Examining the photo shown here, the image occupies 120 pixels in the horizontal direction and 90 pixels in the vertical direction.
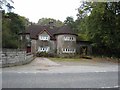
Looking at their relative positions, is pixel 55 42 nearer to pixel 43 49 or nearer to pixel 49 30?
pixel 43 49

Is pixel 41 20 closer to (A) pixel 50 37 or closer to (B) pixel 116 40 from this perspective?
(A) pixel 50 37

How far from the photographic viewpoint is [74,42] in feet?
214

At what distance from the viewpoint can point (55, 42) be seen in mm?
66250

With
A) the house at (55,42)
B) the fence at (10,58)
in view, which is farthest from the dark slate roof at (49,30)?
the fence at (10,58)

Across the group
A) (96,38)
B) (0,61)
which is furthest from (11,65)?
(96,38)

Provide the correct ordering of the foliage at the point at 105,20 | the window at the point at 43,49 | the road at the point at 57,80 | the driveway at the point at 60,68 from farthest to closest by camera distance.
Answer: the window at the point at 43,49
the foliage at the point at 105,20
the driveway at the point at 60,68
the road at the point at 57,80

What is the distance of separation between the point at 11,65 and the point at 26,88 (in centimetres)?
1465

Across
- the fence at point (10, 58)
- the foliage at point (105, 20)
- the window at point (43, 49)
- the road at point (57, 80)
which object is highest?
the foliage at point (105, 20)

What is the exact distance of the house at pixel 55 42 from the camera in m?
64.3

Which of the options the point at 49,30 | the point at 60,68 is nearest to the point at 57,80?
the point at 60,68

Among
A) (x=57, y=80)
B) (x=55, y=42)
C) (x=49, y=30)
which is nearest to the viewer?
(x=57, y=80)

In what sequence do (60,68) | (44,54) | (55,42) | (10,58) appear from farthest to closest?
1. (55,42)
2. (44,54)
3. (10,58)
4. (60,68)

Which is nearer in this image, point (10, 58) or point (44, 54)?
point (10, 58)

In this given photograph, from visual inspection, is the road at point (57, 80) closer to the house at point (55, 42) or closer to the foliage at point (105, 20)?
the foliage at point (105, 20)
